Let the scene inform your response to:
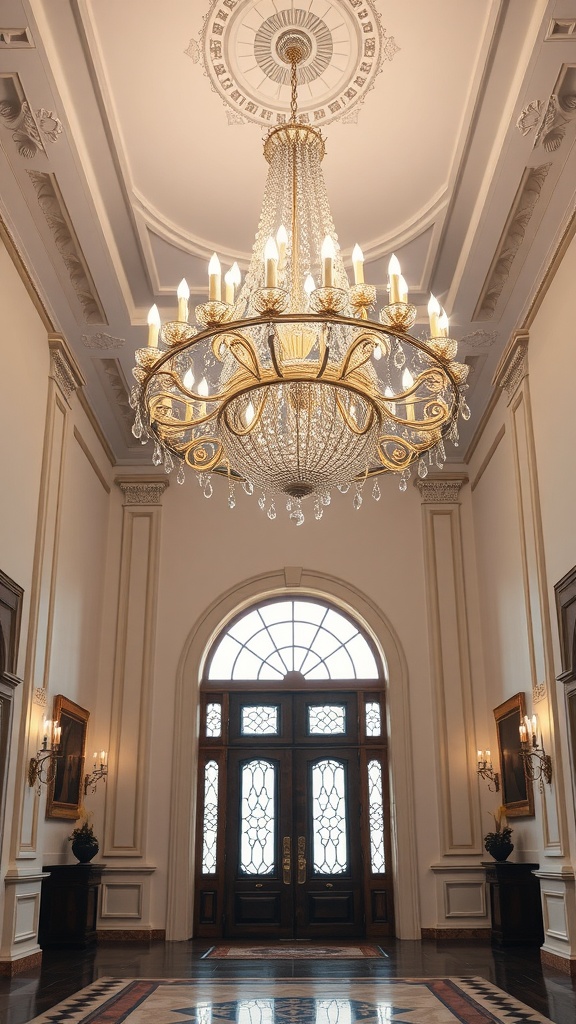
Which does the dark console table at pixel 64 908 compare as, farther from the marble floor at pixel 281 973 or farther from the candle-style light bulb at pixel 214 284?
the candle-style light bulb at pixel 214 284

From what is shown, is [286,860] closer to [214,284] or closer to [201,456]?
[201,456]

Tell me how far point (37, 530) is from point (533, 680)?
471cm

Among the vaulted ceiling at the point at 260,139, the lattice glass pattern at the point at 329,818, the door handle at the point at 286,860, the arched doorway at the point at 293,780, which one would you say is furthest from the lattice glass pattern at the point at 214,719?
the vaulted ceiling at the point at 260,139

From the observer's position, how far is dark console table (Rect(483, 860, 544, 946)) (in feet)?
29.0

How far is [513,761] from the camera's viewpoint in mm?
9500

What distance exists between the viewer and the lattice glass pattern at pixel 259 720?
10.9 meters

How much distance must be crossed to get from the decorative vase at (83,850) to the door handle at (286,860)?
2232 mm

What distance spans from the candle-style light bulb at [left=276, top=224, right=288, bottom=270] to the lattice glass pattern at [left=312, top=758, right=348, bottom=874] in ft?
22.8

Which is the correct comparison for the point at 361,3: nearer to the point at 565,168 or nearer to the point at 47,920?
the point at 565,168

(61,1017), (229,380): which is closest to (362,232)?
(229,380)

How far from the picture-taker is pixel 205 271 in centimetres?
876

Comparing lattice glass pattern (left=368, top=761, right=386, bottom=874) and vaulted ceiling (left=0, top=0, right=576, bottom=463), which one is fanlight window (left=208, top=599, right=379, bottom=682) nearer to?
lattice glass pattern (left=368, top=761, right=386, bottom=874)

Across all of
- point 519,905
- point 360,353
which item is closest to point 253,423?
point 360,353

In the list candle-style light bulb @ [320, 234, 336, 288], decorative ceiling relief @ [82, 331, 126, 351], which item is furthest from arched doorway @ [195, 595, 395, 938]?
candle-style light bulb @ [320, 234, 336, 288]
